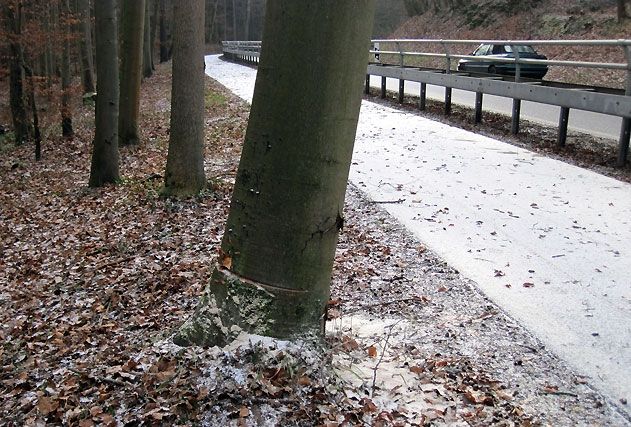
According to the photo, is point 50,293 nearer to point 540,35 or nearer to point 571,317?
point 571,317

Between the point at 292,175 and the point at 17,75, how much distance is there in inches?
593

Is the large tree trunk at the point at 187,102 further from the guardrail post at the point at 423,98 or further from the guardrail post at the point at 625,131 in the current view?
the guardrail post at the point at 423,98

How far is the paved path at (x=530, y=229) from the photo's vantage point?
4746mm

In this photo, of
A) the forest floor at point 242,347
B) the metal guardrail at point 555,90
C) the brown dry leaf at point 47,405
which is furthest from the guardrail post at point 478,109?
the brown dry leaf at point 47,405

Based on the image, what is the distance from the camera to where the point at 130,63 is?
44.0ft

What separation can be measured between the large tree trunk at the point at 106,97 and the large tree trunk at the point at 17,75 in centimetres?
536

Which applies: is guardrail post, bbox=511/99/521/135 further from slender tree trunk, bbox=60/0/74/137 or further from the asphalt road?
slender tree trunk, bbox=60/0/74/137

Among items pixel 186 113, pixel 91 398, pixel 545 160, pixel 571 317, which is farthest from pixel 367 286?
pixel 545 160

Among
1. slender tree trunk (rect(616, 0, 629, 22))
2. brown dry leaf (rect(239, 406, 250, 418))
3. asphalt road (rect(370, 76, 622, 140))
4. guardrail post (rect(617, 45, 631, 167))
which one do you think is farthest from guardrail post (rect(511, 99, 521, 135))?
slender tree trunk (rect(616, 0, 629, 22))

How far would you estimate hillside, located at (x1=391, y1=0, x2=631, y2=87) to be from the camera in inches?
961

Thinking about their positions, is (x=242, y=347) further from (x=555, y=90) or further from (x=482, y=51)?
(x=482, y=51)

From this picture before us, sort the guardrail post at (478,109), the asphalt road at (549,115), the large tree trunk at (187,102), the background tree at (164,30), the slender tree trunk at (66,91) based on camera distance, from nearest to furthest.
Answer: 1. the large tree trunk at (187,102)
2. the asphalt road at (549,115)
3. the guardrail post at (478,109)
4. the slender tree trunk at (66,91)
5. the background tree at (164,30)

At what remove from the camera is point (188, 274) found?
613cm

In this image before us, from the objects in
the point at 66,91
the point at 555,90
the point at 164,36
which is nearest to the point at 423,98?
the point at 555,90
